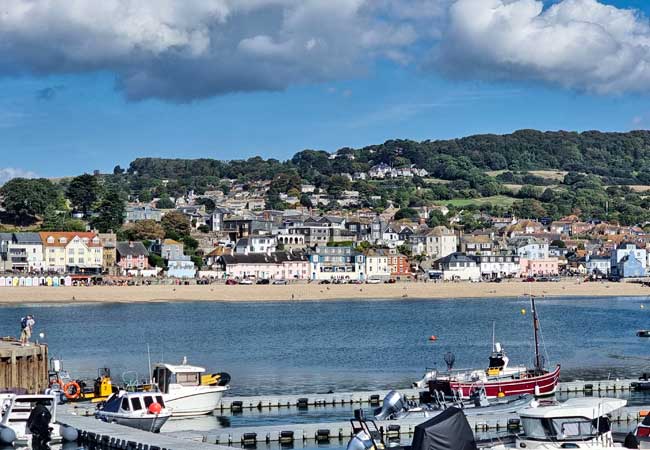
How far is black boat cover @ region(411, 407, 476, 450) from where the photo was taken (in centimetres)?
1916

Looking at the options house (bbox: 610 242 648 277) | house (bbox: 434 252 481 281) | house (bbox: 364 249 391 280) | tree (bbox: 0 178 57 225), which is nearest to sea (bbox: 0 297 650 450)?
house (bbox: 364 249 391 280)

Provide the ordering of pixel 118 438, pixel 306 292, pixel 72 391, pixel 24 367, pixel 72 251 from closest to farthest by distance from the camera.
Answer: pixel 118 438 < pixel 24 367 < pixel 72 391 < pixel 306 292 < pixel 72 251

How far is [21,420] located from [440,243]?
130 meters

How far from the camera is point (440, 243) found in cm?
15538

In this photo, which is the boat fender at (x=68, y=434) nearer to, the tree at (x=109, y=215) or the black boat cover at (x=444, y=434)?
the black boat cover at (x=444, y=434)

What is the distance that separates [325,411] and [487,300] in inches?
2958

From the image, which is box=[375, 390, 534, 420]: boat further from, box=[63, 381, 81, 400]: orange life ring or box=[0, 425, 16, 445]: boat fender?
box=[63, 381, 81, 400]: orange life ring

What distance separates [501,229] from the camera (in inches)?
6875

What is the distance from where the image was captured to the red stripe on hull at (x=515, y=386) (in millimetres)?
33375

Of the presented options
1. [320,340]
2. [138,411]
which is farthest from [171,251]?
[138,411]

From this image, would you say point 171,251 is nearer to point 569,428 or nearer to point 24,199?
point 24,199

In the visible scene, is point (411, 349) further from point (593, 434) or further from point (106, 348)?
point (593, 434)

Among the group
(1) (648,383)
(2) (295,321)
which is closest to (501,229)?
(2) (295,321)

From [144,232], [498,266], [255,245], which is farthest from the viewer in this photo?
[255,245]
